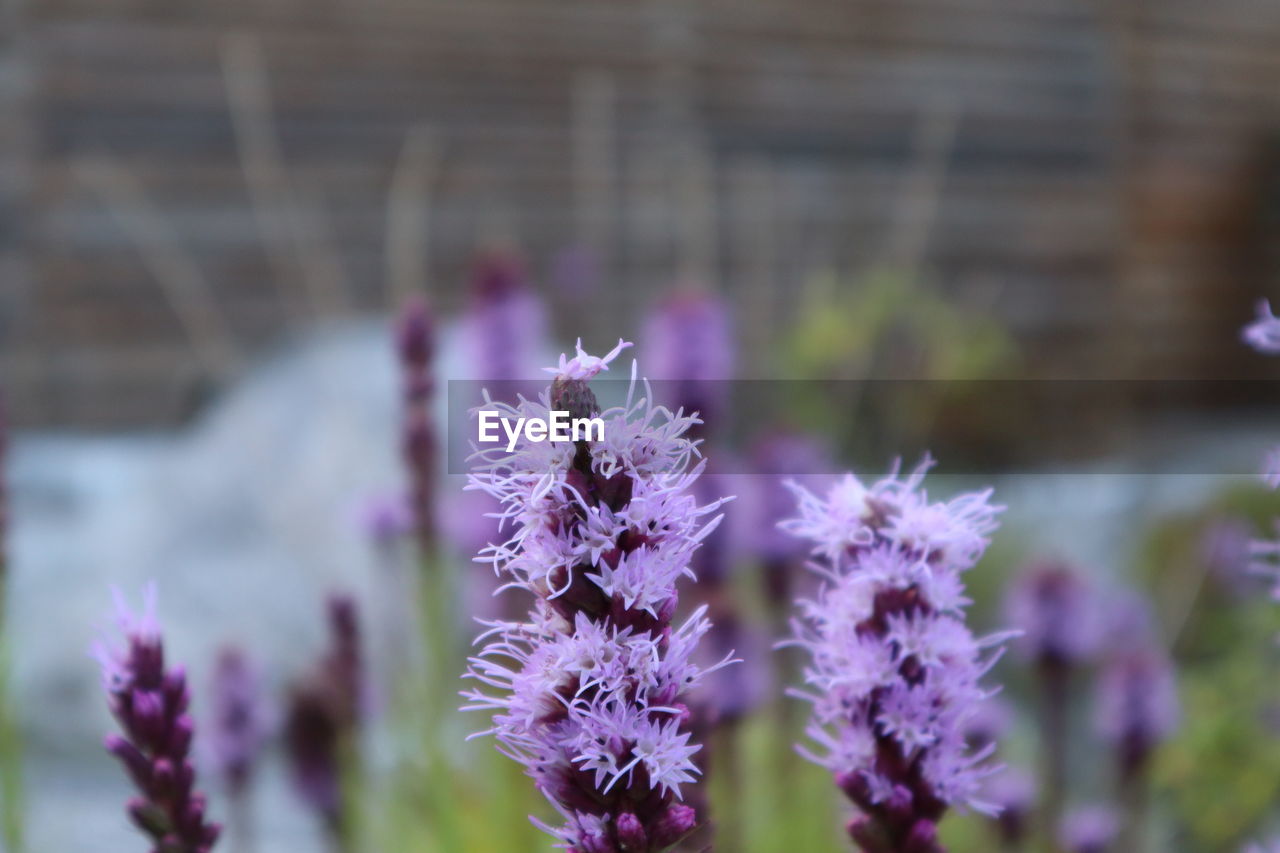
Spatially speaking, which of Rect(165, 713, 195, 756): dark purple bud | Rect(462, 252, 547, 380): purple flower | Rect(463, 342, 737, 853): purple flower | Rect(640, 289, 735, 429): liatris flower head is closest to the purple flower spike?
Rect(463, 342, 737, 853): purple flower

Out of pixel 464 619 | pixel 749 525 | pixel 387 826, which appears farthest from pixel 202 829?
pixel 464 619

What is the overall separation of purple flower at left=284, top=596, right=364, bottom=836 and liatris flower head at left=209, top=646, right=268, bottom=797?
0.12m

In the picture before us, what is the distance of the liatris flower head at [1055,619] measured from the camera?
5.76 ft

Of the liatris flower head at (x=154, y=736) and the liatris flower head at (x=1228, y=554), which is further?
the liatris flower head at (x=1228, y=554)

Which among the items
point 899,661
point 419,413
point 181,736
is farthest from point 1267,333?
point 419,413

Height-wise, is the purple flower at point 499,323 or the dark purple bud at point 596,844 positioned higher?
the purple flower at point 499,323

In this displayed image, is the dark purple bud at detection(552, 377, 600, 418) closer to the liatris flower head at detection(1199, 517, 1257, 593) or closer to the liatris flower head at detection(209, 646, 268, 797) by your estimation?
the liatris flower head at detection(209, 646, 268, 797)

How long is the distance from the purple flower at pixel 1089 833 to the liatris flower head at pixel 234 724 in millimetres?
1048

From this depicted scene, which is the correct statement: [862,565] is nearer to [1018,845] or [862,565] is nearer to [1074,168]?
[1018,845]

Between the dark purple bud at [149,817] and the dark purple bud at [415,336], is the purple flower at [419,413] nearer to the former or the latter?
the dark purple bud at [415,336]

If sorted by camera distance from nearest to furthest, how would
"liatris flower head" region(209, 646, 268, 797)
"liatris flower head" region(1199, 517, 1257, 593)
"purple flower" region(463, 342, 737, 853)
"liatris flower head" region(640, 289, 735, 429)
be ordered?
"purple flower" region(463, 342, 737, 853)
"liatris flower head" region(209, 646, 268, 797)
"liatris flower head" region(640, 289, 735, 429)
"liatris flower head" region(1199, 517, 1257, 593)

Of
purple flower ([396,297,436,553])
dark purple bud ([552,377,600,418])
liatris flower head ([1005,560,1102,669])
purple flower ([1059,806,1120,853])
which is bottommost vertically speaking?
purple flower ([1059,806,1120,853])

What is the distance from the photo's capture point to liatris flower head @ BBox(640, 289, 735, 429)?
183cm

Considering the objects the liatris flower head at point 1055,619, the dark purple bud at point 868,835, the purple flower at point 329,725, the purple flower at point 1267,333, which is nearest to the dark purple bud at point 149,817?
the dark purple bud at point 868,835
